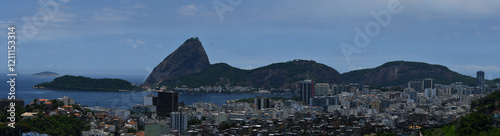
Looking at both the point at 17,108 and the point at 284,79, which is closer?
the point at 17,108

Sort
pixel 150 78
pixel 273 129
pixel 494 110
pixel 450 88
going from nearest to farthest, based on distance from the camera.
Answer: pixel 273 129 → pixel 494 110 → pixel 450 88 → pixel 150 78

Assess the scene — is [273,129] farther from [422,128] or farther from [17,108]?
A: [17,108]

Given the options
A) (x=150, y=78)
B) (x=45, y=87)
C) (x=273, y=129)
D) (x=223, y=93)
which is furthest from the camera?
(x=150, y=78)

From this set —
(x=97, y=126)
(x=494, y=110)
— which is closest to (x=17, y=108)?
(x=97, y=126)

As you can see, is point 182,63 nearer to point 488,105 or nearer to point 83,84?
point 83,84

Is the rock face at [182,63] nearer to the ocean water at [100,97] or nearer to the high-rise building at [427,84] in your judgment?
the ocean water at [100,97]

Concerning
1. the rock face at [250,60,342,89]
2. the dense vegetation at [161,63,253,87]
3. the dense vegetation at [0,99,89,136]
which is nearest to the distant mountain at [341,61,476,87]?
the rock face at [250,60,342,89]
